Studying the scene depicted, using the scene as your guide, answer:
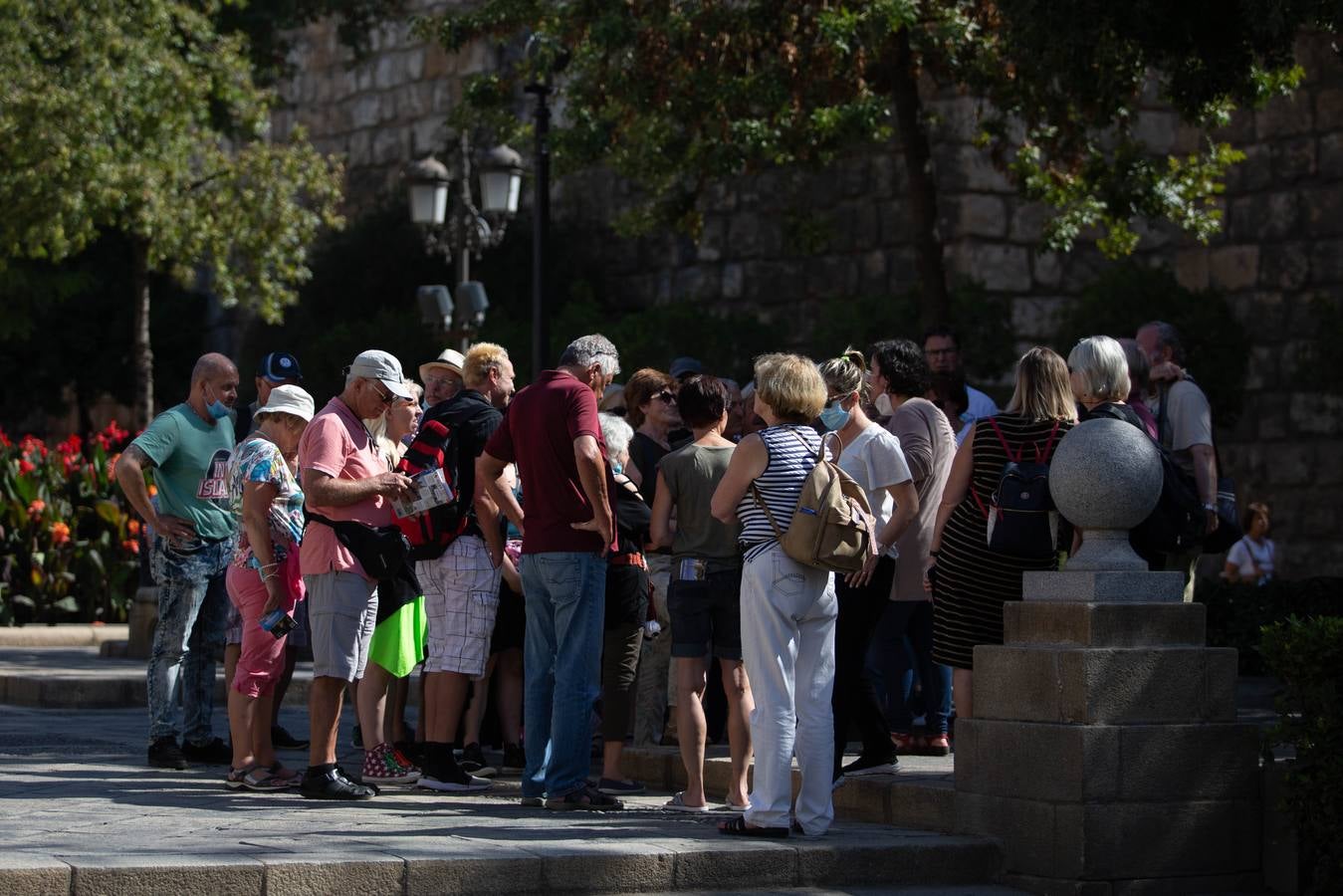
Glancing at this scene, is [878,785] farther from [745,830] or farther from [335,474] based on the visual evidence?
[335,474]

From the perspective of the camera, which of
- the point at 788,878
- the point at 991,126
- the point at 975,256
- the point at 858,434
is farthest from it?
the point at 975,256

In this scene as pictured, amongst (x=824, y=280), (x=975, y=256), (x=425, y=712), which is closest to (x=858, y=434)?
(x=425, y=712)

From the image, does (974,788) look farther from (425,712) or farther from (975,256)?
(975,256)

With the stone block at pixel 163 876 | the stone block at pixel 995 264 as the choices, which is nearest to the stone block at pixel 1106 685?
the stone block at pixel 163 876

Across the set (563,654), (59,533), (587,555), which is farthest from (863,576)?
(59,533)

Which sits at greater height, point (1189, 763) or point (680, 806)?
point (1189, 763)

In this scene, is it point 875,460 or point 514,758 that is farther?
point 514,758

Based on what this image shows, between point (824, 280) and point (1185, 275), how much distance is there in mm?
3768

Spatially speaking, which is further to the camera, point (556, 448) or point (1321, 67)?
point (1321, 67)

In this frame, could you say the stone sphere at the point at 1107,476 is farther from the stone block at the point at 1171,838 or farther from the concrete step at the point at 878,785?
the concrete step at the point at 878,785

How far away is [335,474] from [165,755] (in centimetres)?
201

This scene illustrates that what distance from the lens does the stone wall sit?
19.2m

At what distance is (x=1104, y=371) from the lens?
26.3 ft

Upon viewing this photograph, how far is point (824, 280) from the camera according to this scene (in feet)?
72.8
